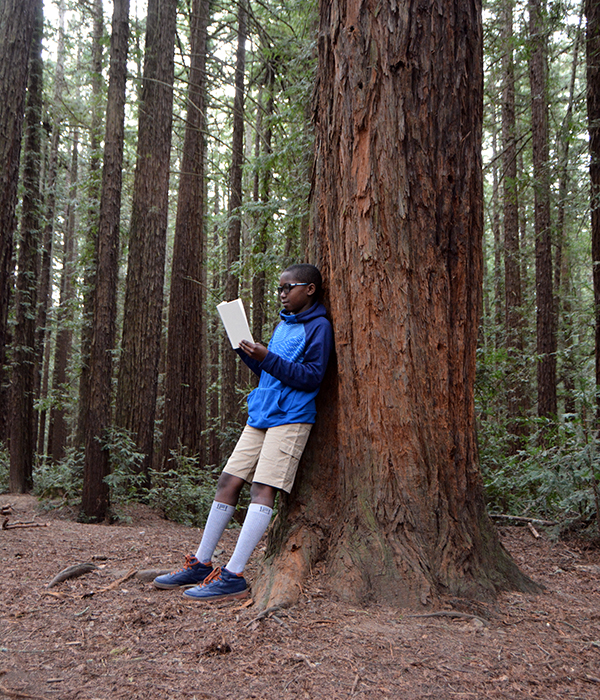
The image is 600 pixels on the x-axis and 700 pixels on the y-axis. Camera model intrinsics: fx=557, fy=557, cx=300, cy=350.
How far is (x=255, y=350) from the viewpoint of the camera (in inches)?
142

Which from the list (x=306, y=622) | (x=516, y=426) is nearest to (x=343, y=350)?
(x=306, y=622)

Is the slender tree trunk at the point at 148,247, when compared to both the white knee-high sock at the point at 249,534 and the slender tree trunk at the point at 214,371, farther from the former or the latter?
the slender tree trunk at the point at 214,371

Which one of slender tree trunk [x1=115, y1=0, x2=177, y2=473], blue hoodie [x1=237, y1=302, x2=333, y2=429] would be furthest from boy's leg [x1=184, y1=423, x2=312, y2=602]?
slender tree trunk [x1=115, y1=0, x2=177, y2=473]

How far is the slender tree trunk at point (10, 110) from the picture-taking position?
7.27 meters

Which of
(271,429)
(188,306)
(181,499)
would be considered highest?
(188,306)

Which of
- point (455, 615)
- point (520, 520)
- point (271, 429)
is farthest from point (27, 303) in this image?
point (455, 615)

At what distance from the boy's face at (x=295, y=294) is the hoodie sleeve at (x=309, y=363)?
0.20 metres

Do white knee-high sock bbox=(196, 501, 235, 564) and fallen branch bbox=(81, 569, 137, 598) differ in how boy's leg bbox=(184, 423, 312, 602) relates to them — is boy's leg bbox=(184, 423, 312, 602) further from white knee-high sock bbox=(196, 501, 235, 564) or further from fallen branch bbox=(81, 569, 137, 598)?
fallen branch bbox=(81, 569, 137, 598)

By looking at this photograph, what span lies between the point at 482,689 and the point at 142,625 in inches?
69.7

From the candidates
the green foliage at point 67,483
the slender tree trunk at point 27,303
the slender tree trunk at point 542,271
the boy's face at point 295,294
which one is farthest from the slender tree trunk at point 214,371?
the boy's face at point 295,294

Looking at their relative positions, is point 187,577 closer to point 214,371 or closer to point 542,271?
point 542,271

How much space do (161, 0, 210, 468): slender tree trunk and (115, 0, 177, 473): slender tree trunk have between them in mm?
1859

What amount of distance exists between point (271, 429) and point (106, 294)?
4806 millimetres

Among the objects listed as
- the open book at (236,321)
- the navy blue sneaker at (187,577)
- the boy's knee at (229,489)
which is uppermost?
the open book at (236,321)
